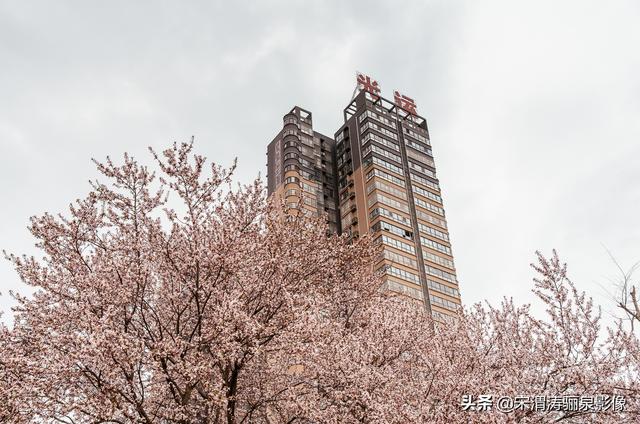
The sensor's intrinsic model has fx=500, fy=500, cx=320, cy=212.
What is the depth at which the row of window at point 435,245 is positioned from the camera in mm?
67250

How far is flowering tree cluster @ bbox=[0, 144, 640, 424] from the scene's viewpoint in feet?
36.3

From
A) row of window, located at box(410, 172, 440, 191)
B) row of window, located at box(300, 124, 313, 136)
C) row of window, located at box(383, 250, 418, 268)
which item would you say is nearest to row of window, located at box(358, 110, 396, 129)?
row of window, located at box(300, 124, 313, 136)

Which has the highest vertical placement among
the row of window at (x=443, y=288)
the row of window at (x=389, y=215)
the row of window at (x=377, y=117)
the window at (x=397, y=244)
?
the row of window at (x=377, y=117)

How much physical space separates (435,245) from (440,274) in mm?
4506

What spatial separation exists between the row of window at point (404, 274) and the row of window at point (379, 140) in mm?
21406

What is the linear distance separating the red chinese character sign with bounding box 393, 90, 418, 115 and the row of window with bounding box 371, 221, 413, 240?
25230 millimetres

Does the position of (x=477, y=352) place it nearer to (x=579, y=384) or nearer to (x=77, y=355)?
(x=579, y=384)

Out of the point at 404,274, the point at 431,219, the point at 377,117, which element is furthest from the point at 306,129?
the point at 404,274

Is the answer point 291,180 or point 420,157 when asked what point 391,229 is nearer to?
point 291,180

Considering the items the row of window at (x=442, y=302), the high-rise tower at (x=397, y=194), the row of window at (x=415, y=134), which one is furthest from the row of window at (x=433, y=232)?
the row of window at (x=415, y=134)

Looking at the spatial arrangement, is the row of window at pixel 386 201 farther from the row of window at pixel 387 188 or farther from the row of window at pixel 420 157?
the row of window at pixel 420 157

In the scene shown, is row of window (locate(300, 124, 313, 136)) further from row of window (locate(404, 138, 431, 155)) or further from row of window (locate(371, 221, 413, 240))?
row of window (locate(371, 221, 413, 240))

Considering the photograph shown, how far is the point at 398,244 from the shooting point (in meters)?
64.5

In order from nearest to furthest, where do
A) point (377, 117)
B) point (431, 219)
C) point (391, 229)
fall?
1. point (391, 229)
2. point (431, 219)
3. point (377, 117)
